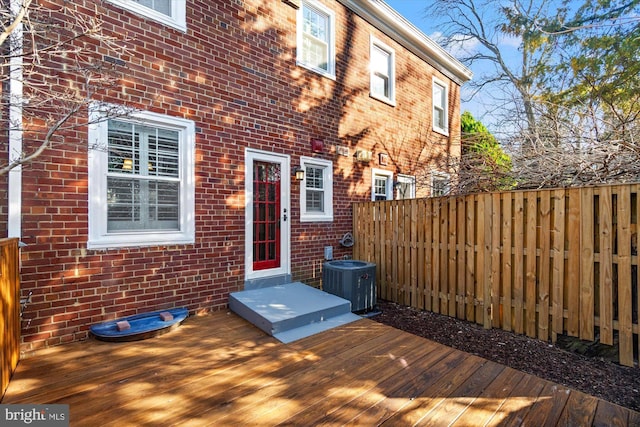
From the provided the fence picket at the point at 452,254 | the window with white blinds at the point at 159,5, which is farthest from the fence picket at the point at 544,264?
the window with white blinds at the point at 159,5

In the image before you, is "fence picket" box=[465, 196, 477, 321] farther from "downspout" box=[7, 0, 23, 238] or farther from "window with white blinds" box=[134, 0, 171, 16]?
"downspout" box=[7, 0, 23, 238]

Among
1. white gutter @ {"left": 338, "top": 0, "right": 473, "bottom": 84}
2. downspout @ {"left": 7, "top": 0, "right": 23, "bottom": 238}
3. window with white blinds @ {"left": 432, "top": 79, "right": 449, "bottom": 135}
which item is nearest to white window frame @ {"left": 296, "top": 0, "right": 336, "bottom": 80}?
white gutter @ {"left": 338, "top": 0, "right": 473, "bottom": 84}

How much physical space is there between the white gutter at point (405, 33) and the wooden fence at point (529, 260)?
15.6 ft

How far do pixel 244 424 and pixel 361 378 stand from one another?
3.53ft

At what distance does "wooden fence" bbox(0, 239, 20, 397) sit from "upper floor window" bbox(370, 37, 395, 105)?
690 cm

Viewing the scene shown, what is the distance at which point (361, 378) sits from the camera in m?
2.73

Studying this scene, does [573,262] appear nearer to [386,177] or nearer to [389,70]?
[386,177]

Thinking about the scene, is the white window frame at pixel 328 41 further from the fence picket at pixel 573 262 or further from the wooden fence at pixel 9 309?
the wooden fence at pixel 9 309

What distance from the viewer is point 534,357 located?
326 cm

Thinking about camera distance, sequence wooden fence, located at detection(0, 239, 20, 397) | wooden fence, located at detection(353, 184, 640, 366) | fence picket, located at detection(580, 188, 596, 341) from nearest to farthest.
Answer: wooden fence, located at detection(0, 239, 20, 397) → wooden fence, located at detection(353, 184, 640, 366) → fence picket, located at detection(580, 188, 596, 341)

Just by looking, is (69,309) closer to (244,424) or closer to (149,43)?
(244,424)

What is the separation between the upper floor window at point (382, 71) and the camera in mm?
7452
